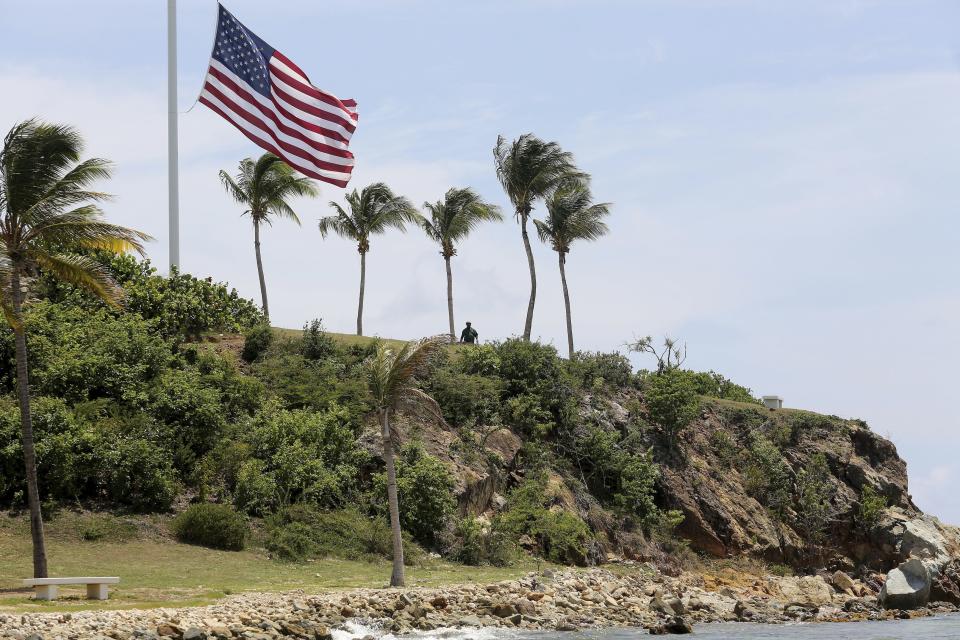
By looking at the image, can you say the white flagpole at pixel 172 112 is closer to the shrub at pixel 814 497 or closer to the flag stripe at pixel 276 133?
the flag stripe at pixel 276 133

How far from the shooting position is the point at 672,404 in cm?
4891

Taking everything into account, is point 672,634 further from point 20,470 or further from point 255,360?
point 255,360

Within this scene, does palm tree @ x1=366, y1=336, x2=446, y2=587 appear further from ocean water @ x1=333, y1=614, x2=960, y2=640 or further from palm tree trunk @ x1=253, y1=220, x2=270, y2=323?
palm tree trunk @ x1=253, y1=220, x2=270, y2=323

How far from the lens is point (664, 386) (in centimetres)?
4947

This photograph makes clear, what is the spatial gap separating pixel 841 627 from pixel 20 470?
927 inches

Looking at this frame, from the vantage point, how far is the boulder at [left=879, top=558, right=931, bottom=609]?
122 ft

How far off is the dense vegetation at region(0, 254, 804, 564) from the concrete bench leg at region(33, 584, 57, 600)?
28.4 ft

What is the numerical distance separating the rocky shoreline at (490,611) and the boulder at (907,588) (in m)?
0.53

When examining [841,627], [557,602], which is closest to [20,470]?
[557,602]

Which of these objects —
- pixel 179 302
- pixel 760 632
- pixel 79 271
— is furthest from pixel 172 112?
pixel 760 632

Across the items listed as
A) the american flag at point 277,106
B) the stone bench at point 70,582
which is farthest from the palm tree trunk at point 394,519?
the american flag at point 277,106

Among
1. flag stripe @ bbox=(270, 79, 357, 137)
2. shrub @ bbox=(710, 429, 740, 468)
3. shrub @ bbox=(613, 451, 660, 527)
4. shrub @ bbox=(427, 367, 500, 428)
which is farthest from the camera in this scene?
shrub @ bbox=(710, 429, 740, 468)

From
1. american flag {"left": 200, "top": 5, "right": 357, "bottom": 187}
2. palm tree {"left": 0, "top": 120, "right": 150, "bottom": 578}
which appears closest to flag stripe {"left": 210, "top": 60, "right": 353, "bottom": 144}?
american flag {"left": 200, "top": 5, "right": 357, "bottom": 187}

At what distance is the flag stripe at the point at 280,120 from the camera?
31.1 metres
